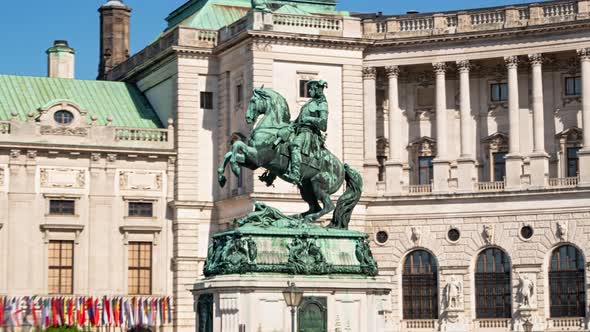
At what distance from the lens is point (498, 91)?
84938mm

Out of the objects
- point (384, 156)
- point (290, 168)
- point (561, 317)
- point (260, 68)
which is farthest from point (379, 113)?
point (290, 168)

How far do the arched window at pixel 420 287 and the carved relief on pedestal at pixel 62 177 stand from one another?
19.0m

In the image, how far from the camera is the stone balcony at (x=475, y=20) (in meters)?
81.6

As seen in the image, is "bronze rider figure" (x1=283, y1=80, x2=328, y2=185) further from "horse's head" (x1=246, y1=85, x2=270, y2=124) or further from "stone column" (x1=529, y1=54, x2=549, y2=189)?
"stone column" (x1=529, y1=54, x2=549, y2=189)

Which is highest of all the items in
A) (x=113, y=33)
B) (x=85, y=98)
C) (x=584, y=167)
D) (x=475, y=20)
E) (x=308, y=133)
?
(x=113, y=33)

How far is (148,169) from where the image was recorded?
8625 cm

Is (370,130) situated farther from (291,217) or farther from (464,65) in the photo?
(291,217)

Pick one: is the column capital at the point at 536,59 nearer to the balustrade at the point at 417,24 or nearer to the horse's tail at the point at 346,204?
the balustrade at the point at 417,24

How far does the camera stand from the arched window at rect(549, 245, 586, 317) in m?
79.2

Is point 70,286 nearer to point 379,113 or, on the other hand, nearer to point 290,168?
point 379,113

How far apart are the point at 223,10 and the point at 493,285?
79.2ft

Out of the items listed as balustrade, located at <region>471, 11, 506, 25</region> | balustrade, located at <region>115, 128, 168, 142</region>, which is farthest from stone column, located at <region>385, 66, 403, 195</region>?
balustrade, located at <region>115, 128, 168, 142</region>

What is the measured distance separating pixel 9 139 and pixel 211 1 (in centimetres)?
1614

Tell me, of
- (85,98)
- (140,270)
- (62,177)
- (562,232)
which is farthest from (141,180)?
(562,232)
